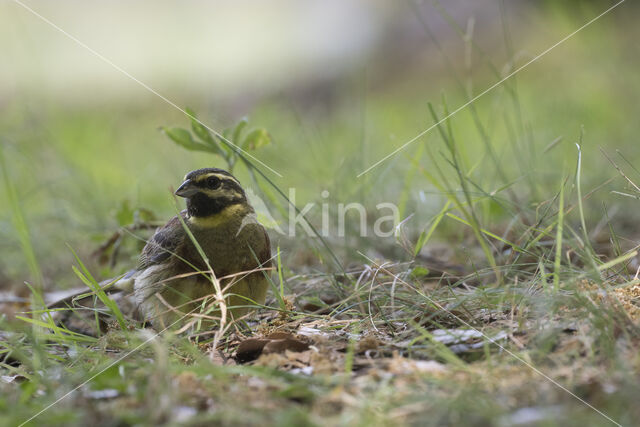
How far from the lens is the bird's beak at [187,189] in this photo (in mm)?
3695

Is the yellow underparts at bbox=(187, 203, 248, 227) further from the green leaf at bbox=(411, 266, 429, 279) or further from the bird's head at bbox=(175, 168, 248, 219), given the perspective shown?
A: the green leaf at bbox=(411, 266, 429, 279)

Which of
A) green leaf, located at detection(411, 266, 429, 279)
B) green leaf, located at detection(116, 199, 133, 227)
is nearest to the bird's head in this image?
green leaf, located at detection(116, 199, 133, 227)

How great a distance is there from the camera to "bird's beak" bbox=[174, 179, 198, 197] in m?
3.70

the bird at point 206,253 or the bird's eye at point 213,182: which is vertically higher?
the bird's eye at point 213,182

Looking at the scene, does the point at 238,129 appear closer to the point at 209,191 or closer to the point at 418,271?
the point at 209,191

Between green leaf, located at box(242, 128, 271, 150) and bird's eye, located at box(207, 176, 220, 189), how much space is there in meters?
0.27

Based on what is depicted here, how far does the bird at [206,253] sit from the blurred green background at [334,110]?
27 cm

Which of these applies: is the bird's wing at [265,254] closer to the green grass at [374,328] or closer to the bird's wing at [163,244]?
the green grass at [374,328]

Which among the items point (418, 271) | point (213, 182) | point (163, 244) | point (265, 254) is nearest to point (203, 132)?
point (213, 182)

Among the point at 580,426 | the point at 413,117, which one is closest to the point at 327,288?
the point at 580,426

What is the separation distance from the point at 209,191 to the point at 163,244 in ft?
1.47

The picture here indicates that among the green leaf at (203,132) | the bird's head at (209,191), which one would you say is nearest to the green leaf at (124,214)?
the bird's head at (209,191)

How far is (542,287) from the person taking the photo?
9.15 feet

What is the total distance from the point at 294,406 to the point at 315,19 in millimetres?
15062
